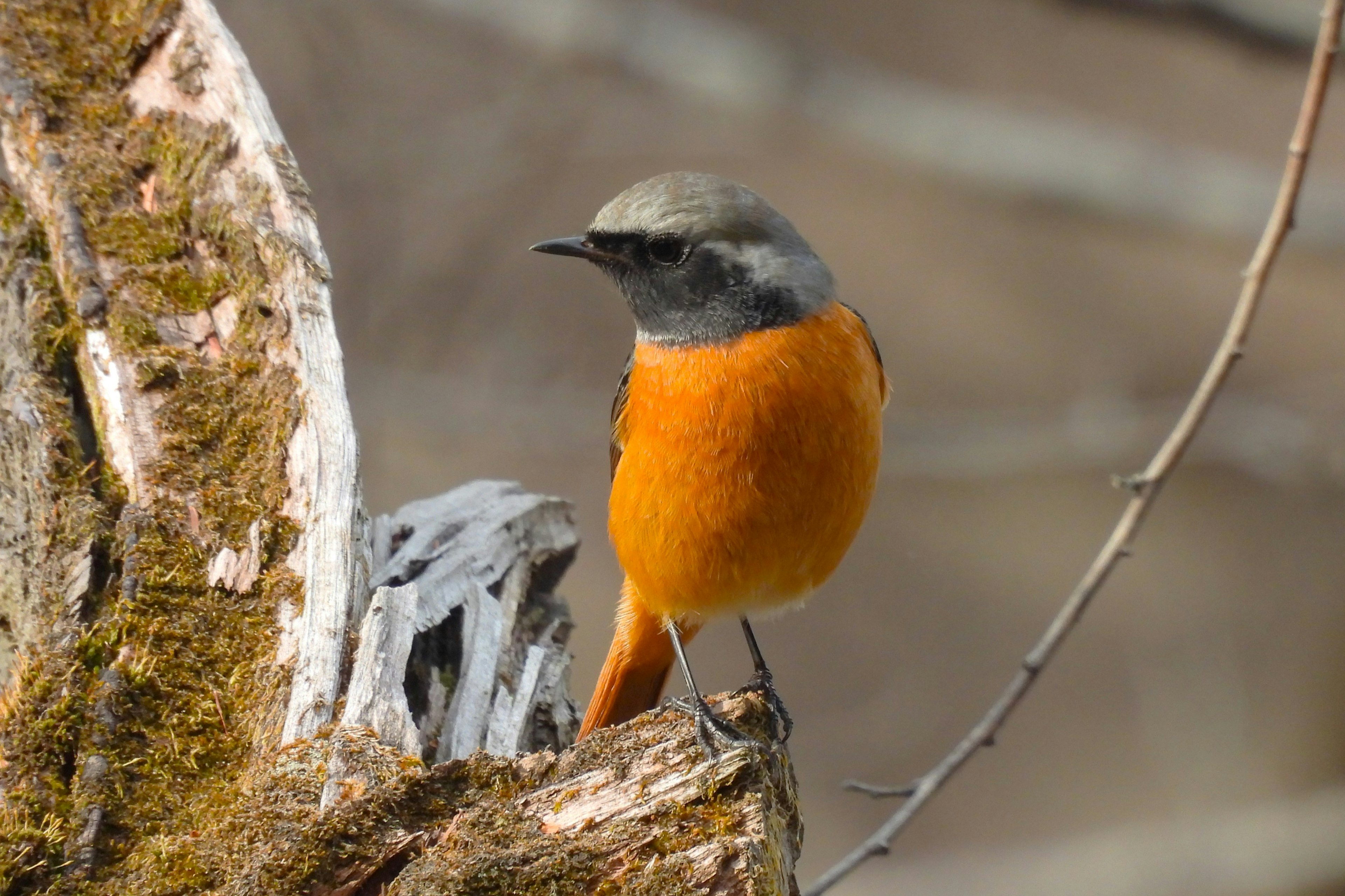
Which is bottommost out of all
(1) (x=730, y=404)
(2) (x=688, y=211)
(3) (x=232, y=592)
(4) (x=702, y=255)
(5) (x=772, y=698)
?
(5) (x=772, y=698)

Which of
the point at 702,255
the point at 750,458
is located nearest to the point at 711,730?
the point at 750,458

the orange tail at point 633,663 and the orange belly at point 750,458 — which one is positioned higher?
the orange belly at point 750,458

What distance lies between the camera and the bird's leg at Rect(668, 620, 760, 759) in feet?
9.68

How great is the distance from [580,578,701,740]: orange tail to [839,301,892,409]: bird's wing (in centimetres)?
60

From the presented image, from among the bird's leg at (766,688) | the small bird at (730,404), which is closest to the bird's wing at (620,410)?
the small bird at (730,404)

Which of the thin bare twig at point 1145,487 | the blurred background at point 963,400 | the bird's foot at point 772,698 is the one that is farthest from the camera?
the blurred background at point 963,400

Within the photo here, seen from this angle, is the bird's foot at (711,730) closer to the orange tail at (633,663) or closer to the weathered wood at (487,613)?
the weathered wood at (487,613)

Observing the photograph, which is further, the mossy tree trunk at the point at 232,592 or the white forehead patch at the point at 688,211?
the white forehead patch at the point at 688,211

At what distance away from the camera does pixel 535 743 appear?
13.1 feet

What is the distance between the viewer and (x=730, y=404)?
13.1 ft

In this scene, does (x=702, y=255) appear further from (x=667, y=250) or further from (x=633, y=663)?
(x=633, y=663)

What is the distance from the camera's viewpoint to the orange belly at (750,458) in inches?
156

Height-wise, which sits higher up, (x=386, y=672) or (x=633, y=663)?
(x=386, y=672)

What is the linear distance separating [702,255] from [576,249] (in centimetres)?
44
